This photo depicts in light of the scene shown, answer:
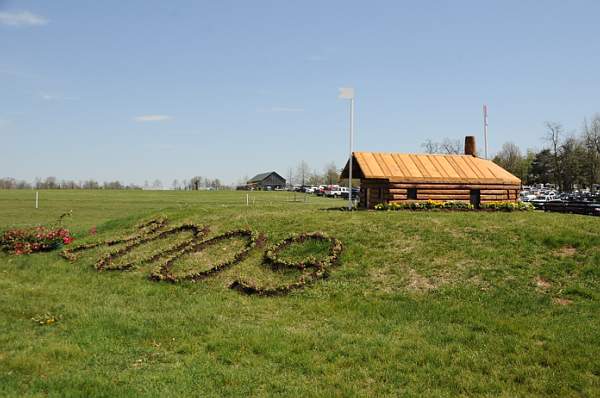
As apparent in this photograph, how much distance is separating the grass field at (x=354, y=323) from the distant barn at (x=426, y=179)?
727cm

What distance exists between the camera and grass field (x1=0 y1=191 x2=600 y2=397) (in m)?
8.55

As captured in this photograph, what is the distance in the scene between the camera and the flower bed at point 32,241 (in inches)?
894

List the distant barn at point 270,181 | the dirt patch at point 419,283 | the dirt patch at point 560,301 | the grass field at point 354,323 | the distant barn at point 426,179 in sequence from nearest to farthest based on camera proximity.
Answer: the grass field at point 354,323 → the dirt patch at point 560,301 → the dirt patch at point 419,283 → the distant barn at point 426,179 → the distant barn at point 270,181

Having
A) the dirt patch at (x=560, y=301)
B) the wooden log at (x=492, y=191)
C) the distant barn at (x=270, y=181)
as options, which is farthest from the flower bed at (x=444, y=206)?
the distant barn at (x=270, y=181)

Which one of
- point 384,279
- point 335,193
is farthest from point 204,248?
point 335,193

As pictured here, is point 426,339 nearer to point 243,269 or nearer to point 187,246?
point 243,269

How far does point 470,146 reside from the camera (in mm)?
31906

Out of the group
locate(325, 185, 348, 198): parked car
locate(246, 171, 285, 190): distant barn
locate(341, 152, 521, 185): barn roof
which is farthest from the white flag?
locate(246, 171, 285, 190): distant barn

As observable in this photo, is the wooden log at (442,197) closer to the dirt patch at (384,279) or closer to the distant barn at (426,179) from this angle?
the distant barn at (426,179)

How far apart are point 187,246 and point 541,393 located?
46.8 feet

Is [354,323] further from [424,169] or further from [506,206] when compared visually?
[424,169]

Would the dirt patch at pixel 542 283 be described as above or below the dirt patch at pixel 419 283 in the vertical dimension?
above

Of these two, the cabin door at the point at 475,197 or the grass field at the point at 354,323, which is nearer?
the grass field at the point at 354,323

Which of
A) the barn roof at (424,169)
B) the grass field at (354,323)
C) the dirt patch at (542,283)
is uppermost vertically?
→ the barn roof at (424,169)
